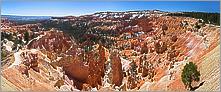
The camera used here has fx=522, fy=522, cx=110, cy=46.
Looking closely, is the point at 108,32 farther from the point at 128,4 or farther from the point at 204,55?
the point at 204,55

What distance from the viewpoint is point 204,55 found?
3742 mm

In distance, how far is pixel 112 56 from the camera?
382 cm

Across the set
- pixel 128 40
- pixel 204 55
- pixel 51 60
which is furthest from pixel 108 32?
pixel 204 55

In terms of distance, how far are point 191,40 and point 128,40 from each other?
0.46 m

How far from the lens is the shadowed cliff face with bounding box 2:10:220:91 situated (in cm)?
378

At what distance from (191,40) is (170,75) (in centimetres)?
30

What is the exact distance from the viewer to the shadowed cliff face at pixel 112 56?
3.78 metres

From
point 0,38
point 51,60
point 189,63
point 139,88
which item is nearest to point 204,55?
point 189,63

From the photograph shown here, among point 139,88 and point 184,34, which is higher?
point 184,34

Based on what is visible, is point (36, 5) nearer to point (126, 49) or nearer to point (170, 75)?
point (126, 49)

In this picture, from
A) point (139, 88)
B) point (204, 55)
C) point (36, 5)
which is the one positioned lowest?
point (139, 88)

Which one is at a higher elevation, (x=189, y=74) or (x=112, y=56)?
(x=112, y=56)

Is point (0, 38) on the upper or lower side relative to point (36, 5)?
lower

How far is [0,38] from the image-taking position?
12.5ft
